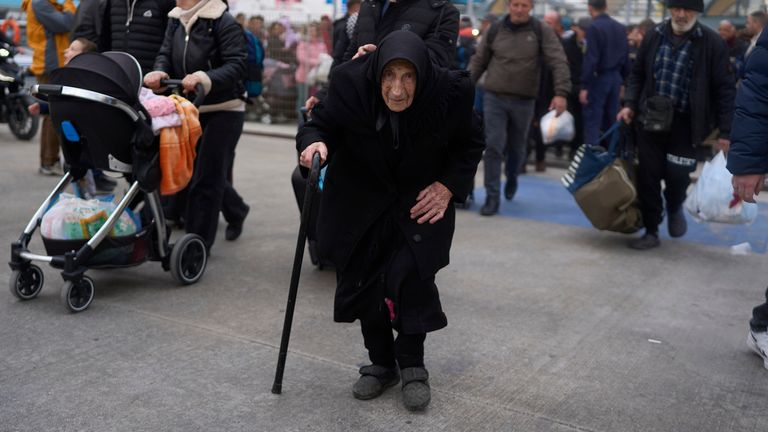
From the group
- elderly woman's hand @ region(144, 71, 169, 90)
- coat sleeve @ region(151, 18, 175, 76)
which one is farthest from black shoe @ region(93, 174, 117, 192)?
elderly woman's hand @ region(144, 71, 169, 90)

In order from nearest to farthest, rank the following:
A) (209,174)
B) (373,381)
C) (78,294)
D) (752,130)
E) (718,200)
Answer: (373,381) → (752,130) → (78,294) → (209,174) → (718,200)

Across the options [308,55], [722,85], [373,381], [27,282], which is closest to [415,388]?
[373,381]

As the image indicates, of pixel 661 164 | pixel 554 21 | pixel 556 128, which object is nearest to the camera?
pixel 661 164

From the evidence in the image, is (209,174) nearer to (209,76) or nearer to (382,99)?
(209,76)

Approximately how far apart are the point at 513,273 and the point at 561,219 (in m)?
2.18

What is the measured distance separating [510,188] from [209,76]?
13.4ft

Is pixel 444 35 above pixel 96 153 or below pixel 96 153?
above

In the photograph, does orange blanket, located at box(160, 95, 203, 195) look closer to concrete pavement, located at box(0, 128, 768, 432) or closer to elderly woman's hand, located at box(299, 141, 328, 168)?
concrete pavement, located at box(0, 128, 768, 432)

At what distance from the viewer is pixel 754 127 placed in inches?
166

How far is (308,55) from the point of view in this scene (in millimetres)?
15172

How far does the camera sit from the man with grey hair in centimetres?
799

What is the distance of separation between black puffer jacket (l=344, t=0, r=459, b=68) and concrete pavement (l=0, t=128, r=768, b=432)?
154 centimetres

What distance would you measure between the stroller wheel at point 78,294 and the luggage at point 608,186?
3826mm

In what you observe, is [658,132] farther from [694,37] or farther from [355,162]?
[355,162]
